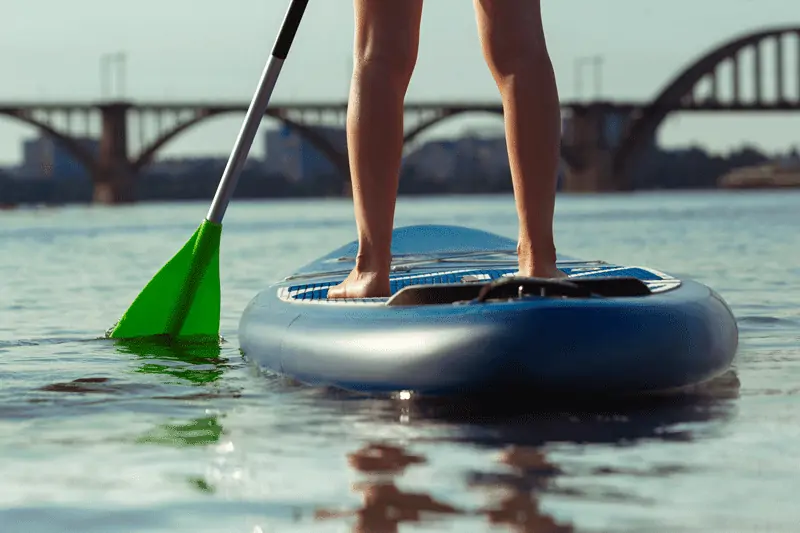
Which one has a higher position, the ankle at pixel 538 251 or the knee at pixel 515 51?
the knee at pixel 515 51

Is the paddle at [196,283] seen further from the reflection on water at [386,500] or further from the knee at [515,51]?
the reflection on water at [386,500]

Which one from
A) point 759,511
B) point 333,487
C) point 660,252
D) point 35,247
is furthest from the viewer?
point 35,247

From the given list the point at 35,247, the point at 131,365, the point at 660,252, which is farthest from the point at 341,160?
the point at 131,365

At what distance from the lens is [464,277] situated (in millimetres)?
4340

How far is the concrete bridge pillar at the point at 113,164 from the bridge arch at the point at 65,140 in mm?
710

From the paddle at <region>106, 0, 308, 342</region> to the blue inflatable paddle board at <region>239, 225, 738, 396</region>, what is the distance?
123 centimetres

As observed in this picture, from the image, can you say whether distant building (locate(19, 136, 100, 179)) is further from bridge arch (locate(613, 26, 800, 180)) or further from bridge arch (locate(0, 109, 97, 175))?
bridge arch (locate(613, 26, 800, 180))

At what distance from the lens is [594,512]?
7.79 ft

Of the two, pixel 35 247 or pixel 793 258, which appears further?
pixel 35 247

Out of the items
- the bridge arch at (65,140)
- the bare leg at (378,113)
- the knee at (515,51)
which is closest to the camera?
the knee at (515,51)

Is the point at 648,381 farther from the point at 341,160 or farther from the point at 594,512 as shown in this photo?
the point at 341,160

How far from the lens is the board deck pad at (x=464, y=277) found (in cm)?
420

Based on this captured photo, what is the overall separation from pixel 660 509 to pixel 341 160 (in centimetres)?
5327

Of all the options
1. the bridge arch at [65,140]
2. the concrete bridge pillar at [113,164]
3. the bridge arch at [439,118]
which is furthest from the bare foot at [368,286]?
the concrete bridge pillar at [113,164]
